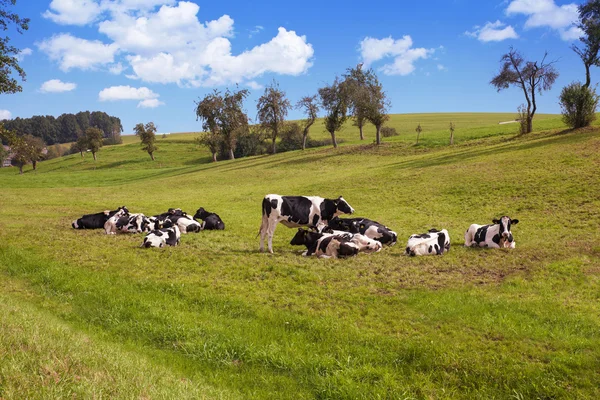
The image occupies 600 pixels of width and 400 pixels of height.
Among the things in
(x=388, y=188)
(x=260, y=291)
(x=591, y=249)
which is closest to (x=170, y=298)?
(x=260, y=291)

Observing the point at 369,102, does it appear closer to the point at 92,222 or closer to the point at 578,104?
the point at 578,104

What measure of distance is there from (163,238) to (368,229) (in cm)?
709

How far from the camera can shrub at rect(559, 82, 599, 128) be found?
35.2 metres

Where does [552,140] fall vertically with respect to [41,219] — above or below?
above

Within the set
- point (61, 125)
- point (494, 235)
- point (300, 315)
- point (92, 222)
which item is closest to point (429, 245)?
point (494, 235)

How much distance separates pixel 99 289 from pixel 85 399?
6114 millimetres

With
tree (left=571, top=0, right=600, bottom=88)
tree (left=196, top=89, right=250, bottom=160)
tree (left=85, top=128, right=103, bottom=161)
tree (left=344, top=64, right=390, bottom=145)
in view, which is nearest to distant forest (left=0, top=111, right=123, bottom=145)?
tree (left=85, top=128, right=103, bottom=161)

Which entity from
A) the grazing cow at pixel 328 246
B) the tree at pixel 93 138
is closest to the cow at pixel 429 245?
the grazing cow at pixel 328 246

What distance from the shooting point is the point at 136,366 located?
18.4ft

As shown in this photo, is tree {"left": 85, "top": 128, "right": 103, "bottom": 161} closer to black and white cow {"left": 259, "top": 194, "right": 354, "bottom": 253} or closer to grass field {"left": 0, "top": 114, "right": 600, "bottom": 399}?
grass field {"left": 0, "top": 114, "right": 600, "bottom": 399}

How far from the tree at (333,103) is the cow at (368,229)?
150ft

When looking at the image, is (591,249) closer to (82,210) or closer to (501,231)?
(501,231)

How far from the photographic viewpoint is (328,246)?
12477 mm

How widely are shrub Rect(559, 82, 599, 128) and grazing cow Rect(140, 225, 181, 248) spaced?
122ft
